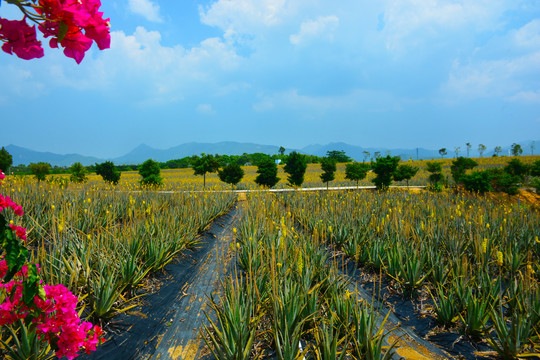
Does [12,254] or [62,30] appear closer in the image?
[62,30]

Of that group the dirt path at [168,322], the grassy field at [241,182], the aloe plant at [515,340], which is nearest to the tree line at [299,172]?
the grassy field at [241,182]

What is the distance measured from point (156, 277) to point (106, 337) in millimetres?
1511

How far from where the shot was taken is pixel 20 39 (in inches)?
35.9

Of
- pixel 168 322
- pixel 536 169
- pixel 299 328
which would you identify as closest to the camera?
pixel 299 328

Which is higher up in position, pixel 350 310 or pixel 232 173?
pixel 232 173

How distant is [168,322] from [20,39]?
10.8ft

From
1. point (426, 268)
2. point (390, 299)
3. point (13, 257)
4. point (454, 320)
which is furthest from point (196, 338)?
point (426, 268)

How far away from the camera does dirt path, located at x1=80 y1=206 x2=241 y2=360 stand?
2705 mm

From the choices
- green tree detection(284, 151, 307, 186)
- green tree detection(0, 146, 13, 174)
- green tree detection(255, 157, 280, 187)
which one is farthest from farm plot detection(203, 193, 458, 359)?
green tree detection(0, 146, 13, 174)

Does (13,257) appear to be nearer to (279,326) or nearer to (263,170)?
(279,326)

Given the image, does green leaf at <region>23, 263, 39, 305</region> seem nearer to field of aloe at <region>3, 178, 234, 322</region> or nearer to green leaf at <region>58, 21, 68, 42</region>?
green leaf at <region>58, 21, 68, 42</region>

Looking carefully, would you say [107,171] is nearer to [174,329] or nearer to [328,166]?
[328,166]

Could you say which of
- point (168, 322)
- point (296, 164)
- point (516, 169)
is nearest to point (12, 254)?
point (168, 322)

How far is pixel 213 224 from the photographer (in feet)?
27.8
